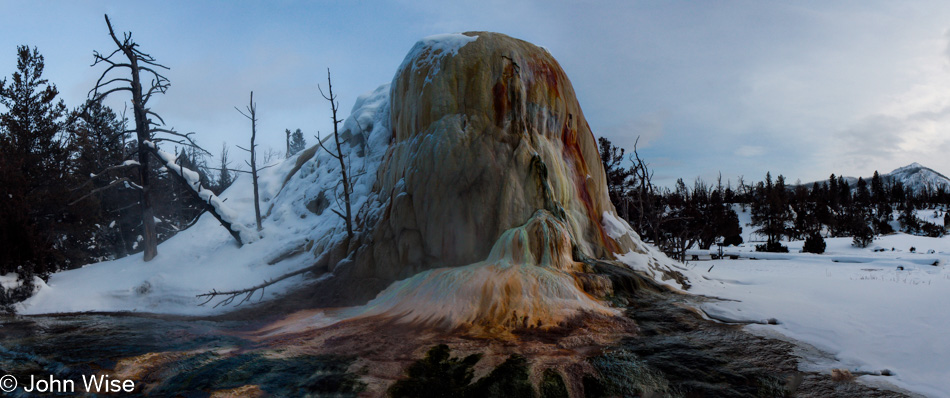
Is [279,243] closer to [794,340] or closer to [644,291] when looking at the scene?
[644,291]

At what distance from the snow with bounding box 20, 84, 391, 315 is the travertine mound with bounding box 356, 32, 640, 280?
2708mm

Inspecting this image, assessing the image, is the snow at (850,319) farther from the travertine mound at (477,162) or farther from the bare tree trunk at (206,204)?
the bare tree trunk at (206,204)

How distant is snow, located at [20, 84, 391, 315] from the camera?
11.6 meters

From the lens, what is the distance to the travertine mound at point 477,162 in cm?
1035

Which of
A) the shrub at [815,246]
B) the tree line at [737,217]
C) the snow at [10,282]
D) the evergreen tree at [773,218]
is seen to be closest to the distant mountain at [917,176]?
the tree line at [737,217]

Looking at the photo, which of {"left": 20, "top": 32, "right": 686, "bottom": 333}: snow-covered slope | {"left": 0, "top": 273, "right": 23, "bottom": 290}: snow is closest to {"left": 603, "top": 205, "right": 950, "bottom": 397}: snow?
{"left": 20, "top": 32, "right": 686, "bottom": 333}: snow-covered slope

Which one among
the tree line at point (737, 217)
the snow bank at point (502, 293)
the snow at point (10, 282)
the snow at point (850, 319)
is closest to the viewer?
the snow at point (850, 319)

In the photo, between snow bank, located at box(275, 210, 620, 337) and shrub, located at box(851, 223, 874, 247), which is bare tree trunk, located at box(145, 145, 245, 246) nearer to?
snow bank, located at box(275, 210, 620, 337)

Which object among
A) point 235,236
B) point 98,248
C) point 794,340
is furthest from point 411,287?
point 98,248

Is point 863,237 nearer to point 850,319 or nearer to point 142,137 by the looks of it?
point 850,319

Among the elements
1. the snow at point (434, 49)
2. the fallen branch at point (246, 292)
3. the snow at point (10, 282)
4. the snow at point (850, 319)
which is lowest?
the snow at point (850, 319)

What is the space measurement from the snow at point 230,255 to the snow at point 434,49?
4.15 metres

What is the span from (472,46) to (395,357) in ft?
26.4

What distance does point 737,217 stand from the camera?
3734 centimetres
